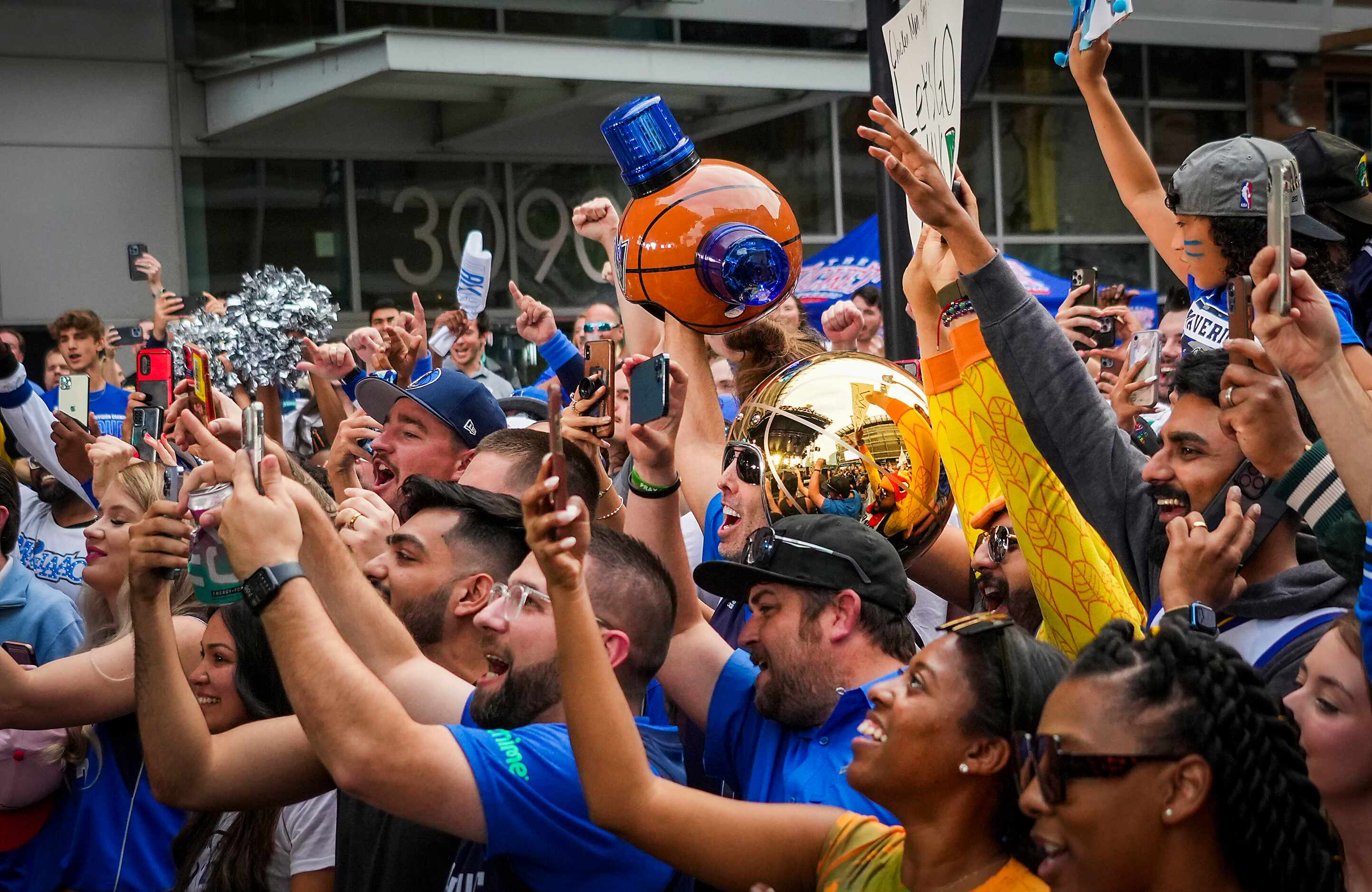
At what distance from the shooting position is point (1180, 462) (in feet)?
9.20

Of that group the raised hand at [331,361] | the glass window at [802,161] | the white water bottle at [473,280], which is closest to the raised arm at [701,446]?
the raised hand at [331,361]

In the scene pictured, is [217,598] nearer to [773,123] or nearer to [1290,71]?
[773,123]

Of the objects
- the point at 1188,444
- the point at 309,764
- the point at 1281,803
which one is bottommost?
the point at 309,764

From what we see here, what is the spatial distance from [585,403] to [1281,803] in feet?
5.91

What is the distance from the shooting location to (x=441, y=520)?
3.38 metres

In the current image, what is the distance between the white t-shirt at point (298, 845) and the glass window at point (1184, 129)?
15.7 m

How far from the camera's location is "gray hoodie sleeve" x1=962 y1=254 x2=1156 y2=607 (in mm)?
2797

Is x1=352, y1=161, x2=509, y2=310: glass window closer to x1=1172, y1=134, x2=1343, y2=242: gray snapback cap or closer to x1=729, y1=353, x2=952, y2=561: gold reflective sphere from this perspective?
x1=729, y1=353, x2=952, y2=561: gold reflective sphere

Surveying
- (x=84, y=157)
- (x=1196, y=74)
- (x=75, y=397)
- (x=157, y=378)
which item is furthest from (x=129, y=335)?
(x=1196, y=74)

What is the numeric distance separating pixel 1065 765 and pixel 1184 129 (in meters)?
17.0

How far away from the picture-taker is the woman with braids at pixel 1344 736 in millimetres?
2139

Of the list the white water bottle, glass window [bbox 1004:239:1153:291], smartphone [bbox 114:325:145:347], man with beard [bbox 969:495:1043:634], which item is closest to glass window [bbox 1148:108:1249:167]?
glass window [bbox 1004:239:1153:291]

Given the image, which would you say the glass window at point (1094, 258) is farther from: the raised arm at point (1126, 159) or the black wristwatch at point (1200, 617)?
the black wristwatch at point (1200, 617)

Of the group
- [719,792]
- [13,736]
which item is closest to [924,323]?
[719,792]
